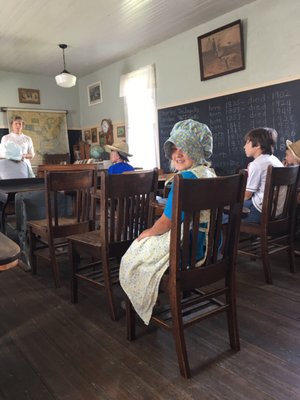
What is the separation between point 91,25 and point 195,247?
3959 millimetres

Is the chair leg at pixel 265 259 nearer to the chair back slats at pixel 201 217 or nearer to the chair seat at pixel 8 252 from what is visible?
the chair back slats at pixel 201 217

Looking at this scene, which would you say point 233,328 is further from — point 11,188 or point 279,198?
point 11,188

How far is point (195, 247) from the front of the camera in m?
1.40

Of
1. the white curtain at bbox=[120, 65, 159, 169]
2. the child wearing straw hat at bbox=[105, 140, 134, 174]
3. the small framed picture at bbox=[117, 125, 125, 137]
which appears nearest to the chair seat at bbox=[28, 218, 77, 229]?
the child wearing straw hat at bbox=[105, 140, 134, 174]

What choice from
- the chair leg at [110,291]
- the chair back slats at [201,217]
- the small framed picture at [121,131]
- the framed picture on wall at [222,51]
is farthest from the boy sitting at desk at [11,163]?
the chair back slats at [201,217]

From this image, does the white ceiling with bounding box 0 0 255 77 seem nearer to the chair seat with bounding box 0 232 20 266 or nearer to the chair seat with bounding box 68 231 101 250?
the chair seat with bounding box 68 231 101 250

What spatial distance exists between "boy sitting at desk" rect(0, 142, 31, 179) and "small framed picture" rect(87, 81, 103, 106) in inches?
101

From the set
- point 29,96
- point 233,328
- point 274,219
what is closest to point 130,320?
point 233,328

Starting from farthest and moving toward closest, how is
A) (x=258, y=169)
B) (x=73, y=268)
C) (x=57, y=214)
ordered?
(x=258, y=169) → (x=57, y=214) → (x=73, y=268)

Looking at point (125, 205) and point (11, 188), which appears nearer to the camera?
point (125, 205)

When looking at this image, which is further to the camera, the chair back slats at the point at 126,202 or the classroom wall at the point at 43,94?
the classroom wall at the point at 43,94

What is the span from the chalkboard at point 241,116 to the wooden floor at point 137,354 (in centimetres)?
219

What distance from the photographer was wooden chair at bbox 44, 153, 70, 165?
6.89 metres

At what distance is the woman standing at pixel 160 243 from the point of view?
1503mm
